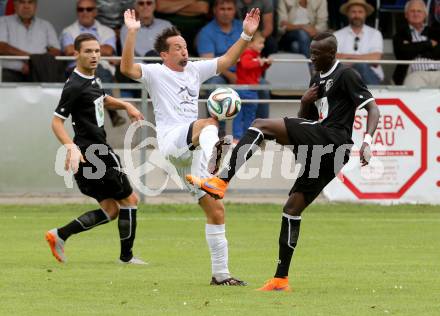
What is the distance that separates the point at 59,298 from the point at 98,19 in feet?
38.7

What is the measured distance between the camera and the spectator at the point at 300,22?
21.5 m

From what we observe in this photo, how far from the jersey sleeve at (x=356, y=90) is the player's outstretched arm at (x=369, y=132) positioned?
0.05m

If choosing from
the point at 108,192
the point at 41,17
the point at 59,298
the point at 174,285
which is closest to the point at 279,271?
the point at 174,285

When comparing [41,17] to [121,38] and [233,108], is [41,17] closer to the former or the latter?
[121,38]

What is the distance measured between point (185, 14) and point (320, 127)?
11419 mm

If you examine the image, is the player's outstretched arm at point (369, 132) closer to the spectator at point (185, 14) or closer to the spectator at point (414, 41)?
the spectator at point (414, 41)

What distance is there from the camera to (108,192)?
12508 mm

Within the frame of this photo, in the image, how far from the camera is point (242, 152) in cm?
984

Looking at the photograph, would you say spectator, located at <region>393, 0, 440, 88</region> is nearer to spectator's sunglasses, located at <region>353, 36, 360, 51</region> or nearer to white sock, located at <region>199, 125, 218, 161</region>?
spectator's sunglasses, located at <region>353, 36, 360, 51</region>

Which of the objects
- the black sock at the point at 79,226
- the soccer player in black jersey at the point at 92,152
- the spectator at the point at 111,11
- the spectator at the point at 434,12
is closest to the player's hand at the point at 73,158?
the soccer player in black jersey at the point at 92,152

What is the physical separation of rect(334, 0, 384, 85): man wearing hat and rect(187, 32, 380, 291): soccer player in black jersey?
10.4 meters

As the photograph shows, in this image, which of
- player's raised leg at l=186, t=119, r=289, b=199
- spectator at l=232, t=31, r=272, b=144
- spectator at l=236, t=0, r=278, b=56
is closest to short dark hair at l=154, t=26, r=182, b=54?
player's raised leg at l=186, t=119, r=289, b=199

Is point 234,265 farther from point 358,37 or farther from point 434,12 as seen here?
point 434,12

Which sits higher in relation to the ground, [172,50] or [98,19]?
[172,50]
